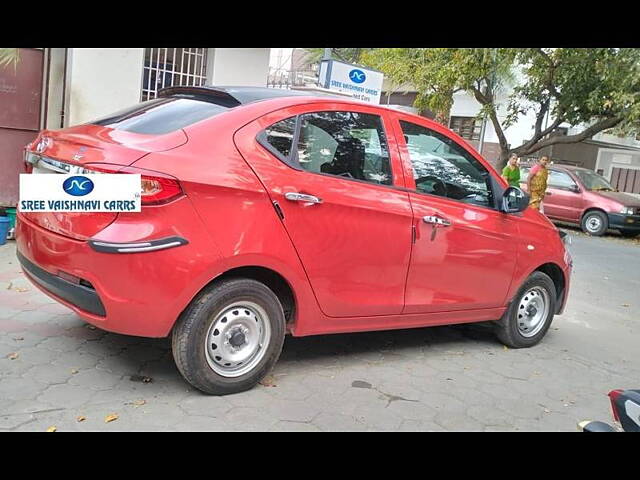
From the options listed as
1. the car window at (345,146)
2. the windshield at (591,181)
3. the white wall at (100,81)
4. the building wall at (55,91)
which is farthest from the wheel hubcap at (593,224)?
the car window at (345,146)

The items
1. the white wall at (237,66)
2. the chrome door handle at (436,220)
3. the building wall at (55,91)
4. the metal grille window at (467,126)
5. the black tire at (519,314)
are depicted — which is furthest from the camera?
the metal grille window at (467,126)

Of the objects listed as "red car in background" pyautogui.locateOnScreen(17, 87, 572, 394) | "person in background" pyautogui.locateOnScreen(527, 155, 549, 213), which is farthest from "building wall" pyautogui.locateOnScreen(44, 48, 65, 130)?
"person in background" pyautogui.locateOnScreen(527, 155, 549, 213)

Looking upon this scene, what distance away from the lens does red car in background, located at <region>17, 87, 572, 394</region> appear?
3.19 m

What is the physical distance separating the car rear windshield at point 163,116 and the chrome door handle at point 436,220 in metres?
1.58

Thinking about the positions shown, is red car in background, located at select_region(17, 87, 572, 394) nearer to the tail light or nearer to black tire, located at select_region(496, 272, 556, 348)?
the tail light

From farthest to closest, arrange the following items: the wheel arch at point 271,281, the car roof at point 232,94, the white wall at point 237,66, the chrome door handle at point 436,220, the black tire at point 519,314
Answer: the white wall at point 237,66
the black tire at point 519,314
the chrome door handle at point 436,220
the car roof at point 232,94
the wheel arch at point 271,281

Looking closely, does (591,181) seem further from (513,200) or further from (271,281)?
(271,281)

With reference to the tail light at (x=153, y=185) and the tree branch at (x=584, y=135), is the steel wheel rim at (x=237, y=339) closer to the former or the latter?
the tail light at (x=153, y=185)

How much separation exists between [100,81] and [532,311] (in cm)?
→ 638

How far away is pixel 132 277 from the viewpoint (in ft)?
10.3

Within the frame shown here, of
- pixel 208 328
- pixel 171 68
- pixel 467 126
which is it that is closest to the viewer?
pixel 208 328

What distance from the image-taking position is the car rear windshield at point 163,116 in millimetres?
3533

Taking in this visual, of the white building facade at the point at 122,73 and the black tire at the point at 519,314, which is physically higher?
the white building facade at the point at 122,73

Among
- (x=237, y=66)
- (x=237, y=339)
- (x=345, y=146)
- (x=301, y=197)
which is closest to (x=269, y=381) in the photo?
(x=237, y=339)
